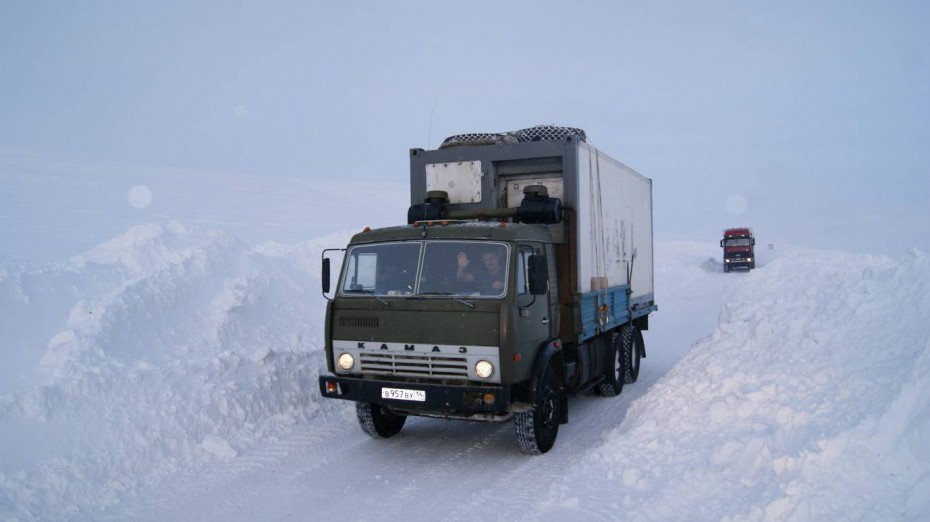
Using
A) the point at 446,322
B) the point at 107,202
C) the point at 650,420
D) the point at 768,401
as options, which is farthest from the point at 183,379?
the point at 107,202

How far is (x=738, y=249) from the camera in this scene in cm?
3997

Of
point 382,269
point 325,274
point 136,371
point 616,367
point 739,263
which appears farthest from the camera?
point 739,263

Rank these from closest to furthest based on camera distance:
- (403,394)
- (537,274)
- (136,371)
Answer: (403,394) → (537,274) → (136,371)

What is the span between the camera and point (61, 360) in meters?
7.99

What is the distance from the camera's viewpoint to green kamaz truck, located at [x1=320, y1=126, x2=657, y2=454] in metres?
A: 6.73

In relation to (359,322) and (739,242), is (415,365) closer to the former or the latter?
(359,322)

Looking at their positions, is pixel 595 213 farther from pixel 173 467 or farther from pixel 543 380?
pixel 173 467

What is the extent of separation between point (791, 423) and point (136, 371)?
24.2 feet

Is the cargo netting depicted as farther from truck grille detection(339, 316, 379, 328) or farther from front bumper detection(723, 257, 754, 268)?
front bumper detection(723, 257, 754, 268)

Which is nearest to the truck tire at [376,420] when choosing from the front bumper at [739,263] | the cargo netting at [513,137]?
the cargo netting at [513,137]

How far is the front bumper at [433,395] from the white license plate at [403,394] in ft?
0.08

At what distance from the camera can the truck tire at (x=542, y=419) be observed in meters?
7.07

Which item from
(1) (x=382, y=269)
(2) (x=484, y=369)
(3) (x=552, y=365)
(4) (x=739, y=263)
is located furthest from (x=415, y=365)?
(4) (x=739, y=263)

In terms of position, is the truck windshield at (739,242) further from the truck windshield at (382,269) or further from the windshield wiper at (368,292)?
the windshield wiper at (368,292)
